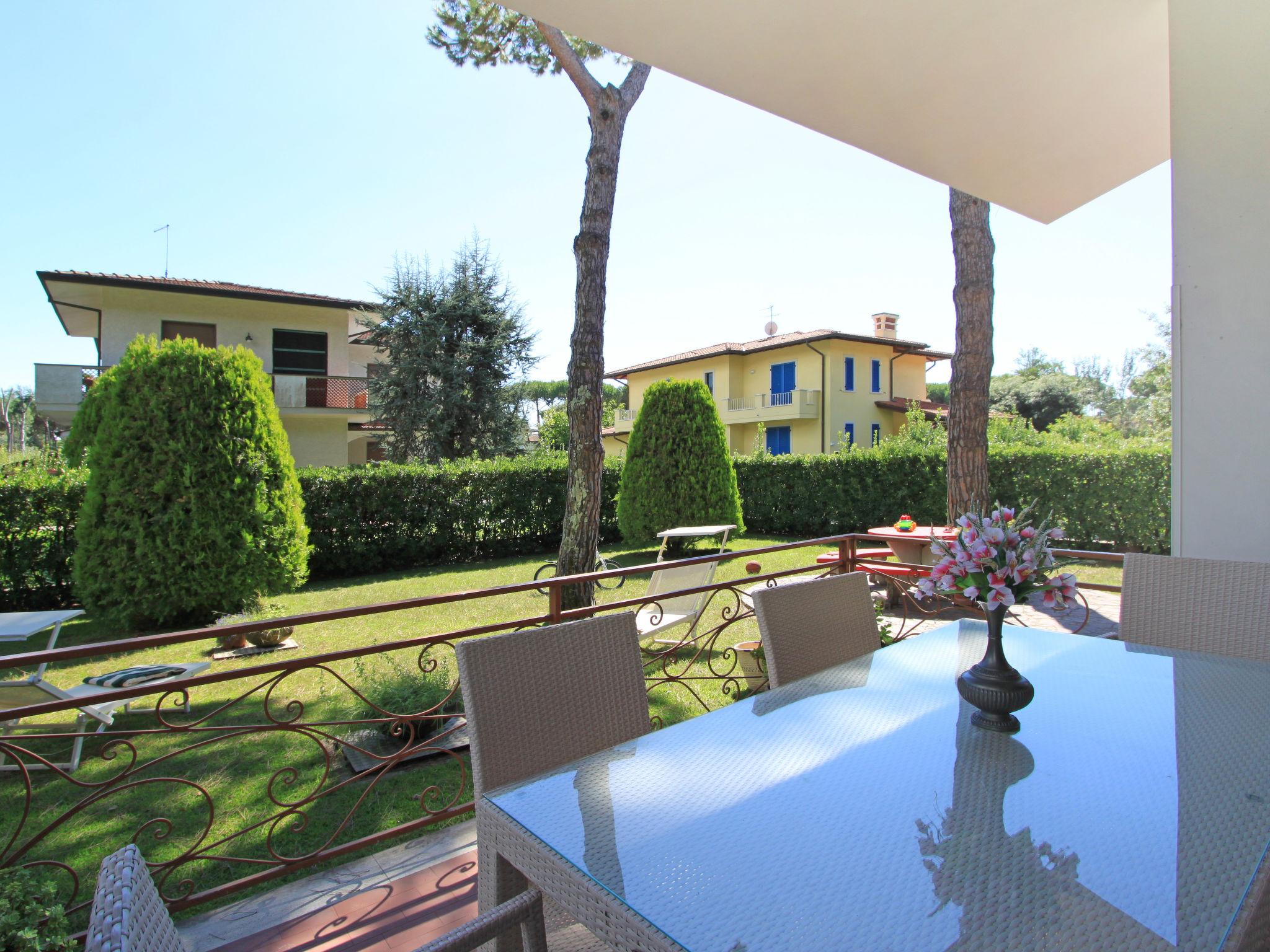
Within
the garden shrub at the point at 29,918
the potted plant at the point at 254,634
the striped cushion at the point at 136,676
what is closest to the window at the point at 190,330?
the potted plant at the point at 254,634

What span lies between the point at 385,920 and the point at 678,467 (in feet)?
27.8

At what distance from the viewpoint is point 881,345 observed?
2209 cm

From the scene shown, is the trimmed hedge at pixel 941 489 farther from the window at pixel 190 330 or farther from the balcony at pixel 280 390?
the window at pixel 190 330

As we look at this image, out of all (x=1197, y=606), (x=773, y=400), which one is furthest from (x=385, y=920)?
(x=773, y=400)

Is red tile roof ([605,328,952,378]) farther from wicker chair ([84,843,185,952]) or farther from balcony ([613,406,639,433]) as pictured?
wicker chair ([84,843,185,952])

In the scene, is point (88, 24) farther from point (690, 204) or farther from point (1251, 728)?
point (1251, 728)

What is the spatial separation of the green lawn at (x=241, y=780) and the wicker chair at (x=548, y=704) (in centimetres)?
7

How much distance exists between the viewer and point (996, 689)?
146 centimetres

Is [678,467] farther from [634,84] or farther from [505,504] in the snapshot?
[634,84]

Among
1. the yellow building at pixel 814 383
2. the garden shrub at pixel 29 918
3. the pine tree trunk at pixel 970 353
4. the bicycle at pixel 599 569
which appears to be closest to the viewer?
the garden shrub at pixel 29 918

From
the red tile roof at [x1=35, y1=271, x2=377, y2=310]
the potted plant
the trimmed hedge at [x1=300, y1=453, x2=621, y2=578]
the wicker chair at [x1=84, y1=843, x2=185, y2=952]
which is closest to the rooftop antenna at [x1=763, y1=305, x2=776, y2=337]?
the red tile roof at [x1=35, y1=271, x2=377, y2=310]

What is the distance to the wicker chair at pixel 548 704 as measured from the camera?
4.30 ft

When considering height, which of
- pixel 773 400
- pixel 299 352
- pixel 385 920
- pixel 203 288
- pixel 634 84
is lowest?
pixel 385 920

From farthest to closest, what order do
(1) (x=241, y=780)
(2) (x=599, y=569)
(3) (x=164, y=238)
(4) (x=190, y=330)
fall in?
(3) (x=164, y=238), (4) (x=190, y=330), (2) (x=599, y=569), (1) (x=241, y=780)
